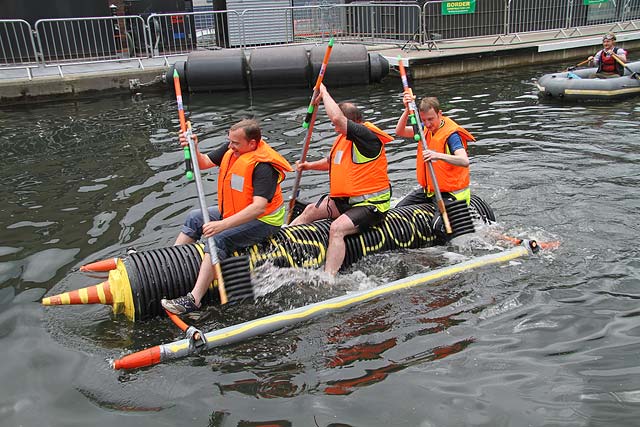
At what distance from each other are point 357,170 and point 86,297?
9.91 ft

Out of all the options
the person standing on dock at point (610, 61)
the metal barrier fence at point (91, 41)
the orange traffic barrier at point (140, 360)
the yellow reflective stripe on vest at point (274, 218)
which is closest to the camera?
the orange traffic barrier at point (140, 360)

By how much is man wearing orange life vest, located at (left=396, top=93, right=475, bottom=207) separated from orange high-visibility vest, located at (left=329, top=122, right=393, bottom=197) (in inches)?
22.6

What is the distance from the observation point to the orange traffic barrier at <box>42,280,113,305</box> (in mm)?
5298

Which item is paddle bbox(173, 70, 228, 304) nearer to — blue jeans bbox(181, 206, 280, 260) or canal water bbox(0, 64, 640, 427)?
blue jeans bbox(181, 206, 280, 260)

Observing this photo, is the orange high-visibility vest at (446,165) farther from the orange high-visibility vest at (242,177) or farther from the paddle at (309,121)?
the orange high-visibility vest at (242,177)

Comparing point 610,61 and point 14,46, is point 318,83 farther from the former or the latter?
point 14,46

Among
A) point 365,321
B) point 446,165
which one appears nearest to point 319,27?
point 446,165

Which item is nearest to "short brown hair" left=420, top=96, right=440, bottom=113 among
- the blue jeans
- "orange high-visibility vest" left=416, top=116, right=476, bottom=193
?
"orange high-visibility vest" left=416, top=116, right=476, bottom=193

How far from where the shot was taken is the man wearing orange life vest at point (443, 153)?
6711mm

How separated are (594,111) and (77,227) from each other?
1121 centimetres

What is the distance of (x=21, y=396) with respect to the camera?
4.51 meters

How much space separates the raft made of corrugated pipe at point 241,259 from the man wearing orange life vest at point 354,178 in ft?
0.53

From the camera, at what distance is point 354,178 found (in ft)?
21.0

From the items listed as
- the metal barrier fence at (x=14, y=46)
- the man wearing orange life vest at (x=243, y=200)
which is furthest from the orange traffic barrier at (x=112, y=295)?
the metal barrier fence at (x=14, y=46)
